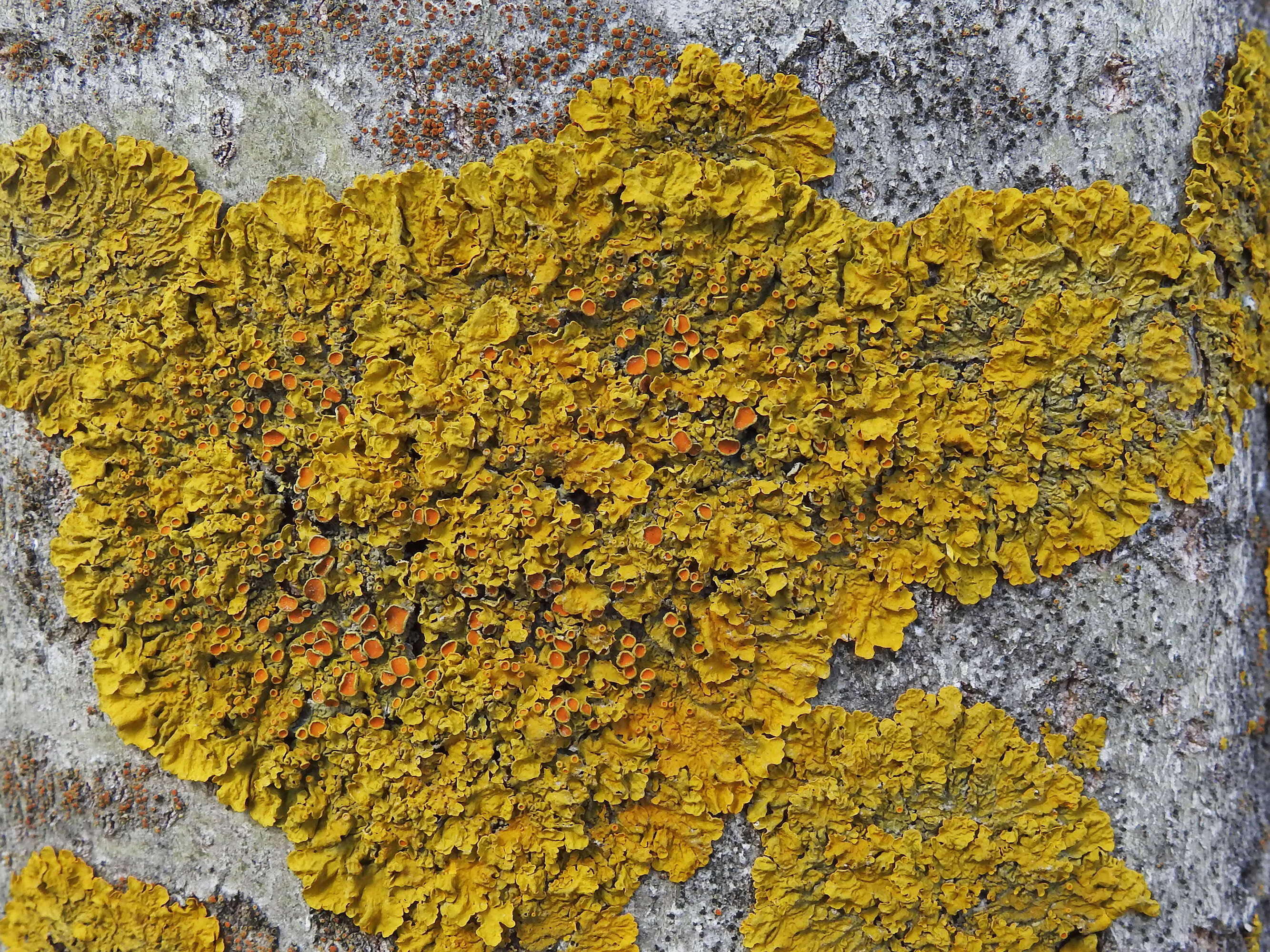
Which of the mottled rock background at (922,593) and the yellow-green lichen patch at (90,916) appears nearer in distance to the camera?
the mottled rock background at (922,593)

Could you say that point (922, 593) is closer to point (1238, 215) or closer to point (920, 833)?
point (920, 833)

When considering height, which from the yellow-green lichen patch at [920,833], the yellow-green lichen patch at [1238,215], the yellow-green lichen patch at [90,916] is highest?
the yellow-green lichen patch at [1238,215]

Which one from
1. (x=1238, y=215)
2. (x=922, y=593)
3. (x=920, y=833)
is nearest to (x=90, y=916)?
(x=920, y=833)

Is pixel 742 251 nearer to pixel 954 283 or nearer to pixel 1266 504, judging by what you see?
pixel 954 283

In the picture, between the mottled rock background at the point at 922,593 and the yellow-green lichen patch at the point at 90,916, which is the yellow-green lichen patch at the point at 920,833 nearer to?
the mottled rock background at the point at 922,593

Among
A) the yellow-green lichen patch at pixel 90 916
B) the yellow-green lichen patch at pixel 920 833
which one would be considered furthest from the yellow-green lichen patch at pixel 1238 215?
the yellow-green lichen patch at pixel 90 916

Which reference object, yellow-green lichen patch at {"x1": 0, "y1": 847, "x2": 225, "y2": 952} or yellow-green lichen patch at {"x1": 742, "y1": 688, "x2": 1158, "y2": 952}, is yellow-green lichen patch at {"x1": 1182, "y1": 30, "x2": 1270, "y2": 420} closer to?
yellow-green lichen patch at {"x1": 742, "y1": 688, "x2": 1158, "y2": 952}
